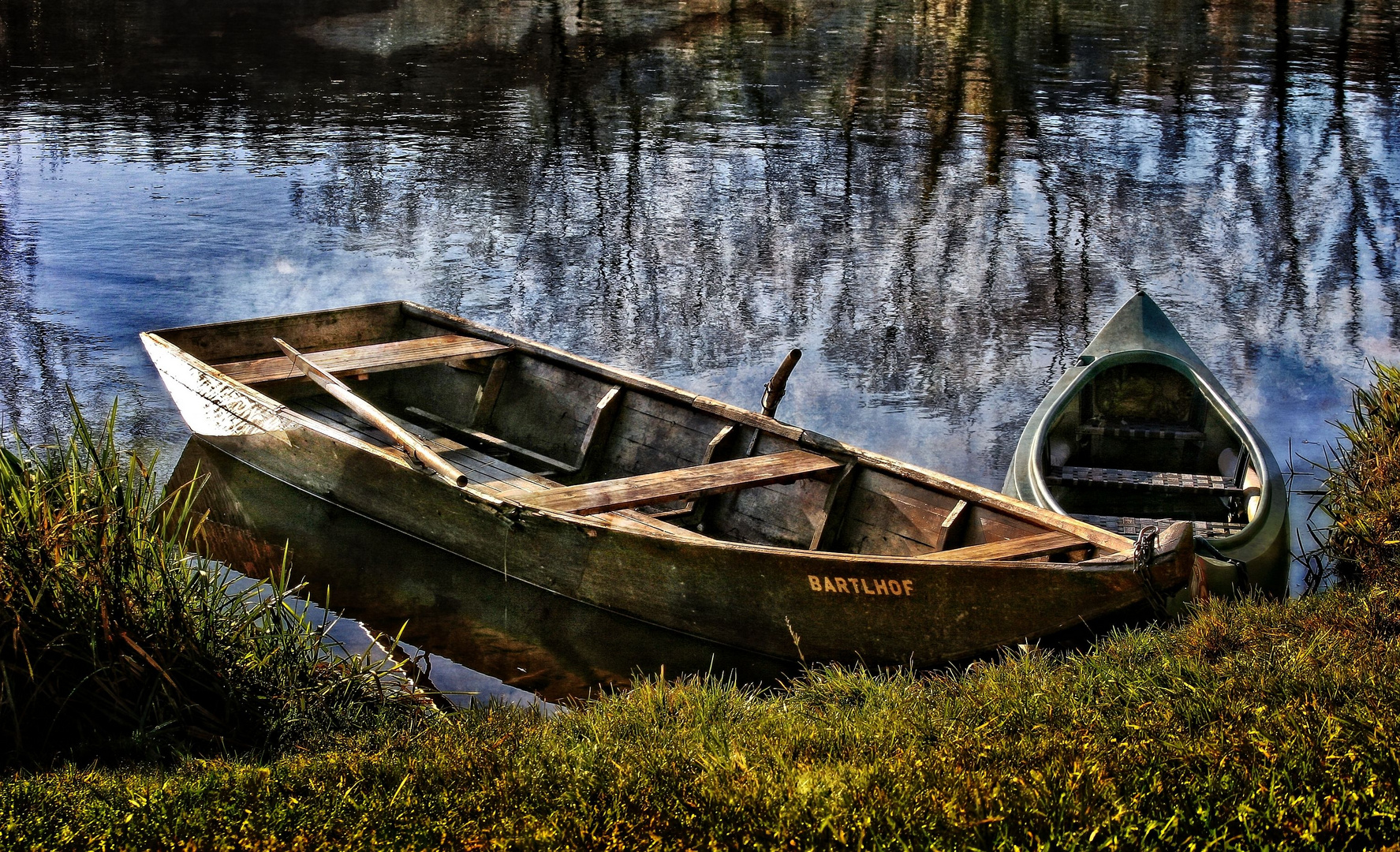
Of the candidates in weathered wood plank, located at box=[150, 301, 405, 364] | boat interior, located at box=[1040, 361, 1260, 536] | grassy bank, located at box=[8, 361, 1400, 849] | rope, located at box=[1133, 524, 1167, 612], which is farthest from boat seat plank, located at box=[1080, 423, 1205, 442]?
weathered wood plank, located at box=[150, 301, 405, 364]

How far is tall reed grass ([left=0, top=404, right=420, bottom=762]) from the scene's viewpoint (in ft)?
14.0

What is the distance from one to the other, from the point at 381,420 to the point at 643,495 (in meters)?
1.75

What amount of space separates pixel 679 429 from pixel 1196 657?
3.73 m

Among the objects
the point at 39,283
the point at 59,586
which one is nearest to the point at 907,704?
the point at 59,586

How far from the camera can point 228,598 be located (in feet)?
16.3

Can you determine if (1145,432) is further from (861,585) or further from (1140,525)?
(861,585)

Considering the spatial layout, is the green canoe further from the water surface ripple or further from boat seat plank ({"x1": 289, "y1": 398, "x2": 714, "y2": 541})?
boat seat plank ({"x1": 289, "y1": 398, "x2": 714, "y2": 541})

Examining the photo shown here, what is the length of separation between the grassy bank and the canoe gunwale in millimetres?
1207

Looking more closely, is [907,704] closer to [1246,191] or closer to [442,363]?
[442,363]

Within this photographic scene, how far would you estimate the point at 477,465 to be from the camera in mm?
7965

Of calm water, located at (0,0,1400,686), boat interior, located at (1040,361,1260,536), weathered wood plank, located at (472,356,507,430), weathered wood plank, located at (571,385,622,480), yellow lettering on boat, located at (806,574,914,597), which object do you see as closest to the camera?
yellow lettering on boat, located at (806,574,914,597)

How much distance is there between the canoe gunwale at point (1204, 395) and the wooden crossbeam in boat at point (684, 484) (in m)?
1.12

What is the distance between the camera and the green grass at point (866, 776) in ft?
9.68

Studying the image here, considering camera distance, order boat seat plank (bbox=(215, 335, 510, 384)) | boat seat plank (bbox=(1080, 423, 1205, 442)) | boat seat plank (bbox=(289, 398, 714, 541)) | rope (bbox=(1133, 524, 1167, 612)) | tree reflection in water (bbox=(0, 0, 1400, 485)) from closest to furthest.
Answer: rope (bbox=(1133, 524, 1167, 612)), boat seat plank (bbox=(289, 398, 714, 541)), boat seat plank (bbox=(1080, 423, 1205, 442)), boat seat plank (bbox=(215, 335, 510, 384)), tree reflection in water (bbox=(0, 0, 1400, 485))
